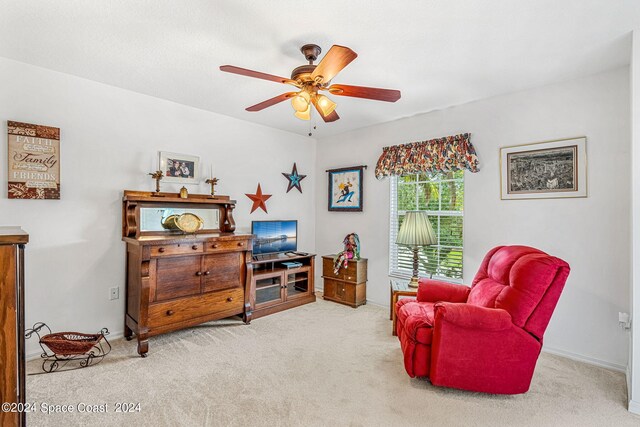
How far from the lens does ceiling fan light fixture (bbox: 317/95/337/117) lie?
89.4 inches

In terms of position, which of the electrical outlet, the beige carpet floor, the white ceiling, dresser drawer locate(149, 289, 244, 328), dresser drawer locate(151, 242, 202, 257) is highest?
the white ceiling

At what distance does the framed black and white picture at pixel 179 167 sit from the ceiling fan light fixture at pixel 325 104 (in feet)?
6.00

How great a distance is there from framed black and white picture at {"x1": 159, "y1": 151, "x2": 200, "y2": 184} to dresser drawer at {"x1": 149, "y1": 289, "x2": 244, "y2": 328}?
1.28m

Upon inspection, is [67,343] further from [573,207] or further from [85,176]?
[573,207]

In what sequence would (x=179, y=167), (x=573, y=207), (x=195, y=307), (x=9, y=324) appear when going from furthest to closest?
1. (x=179, y=167)
2. (x=195, y=307)
3. (x=573, y=207)
4. (x=9, y=324)

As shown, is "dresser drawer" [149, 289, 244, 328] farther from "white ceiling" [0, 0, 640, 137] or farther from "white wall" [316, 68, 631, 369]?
"white wall" [316, 68, 631, 369]

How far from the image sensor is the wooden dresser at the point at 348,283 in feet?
13.2

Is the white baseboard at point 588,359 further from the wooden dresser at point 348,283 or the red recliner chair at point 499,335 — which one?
the wooden dresser at point 348,283

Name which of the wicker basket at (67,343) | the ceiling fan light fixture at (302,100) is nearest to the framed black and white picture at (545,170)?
the ceiling fan light fixture at (302,100)

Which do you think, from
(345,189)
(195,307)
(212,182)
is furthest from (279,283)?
(345,189)

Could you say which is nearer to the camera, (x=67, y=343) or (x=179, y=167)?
(x=67, y=343)

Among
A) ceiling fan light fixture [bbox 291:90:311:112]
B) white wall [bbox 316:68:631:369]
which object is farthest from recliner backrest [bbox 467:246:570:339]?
ceiling fan light fixture [bbox 291:90:311:112]

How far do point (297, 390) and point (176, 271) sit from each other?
60.7 inches

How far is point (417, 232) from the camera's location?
10.8ft
